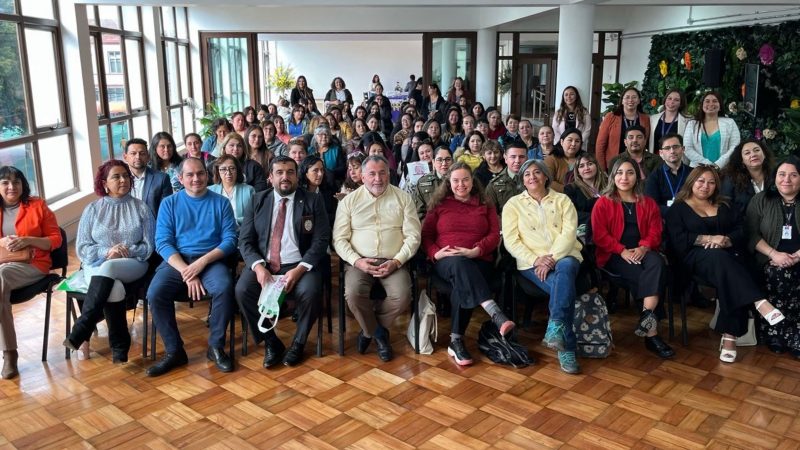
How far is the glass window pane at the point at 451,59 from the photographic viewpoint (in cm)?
1359

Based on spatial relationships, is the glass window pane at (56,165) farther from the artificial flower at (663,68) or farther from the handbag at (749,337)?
the artificial flower at (663,68)

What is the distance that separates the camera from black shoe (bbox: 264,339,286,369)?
141 inches

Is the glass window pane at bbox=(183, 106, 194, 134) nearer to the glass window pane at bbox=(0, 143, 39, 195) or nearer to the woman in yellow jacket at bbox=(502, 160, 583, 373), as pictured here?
the glass window pane at bbox=(0, 143, 39, 195)

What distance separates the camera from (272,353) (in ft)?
11.8

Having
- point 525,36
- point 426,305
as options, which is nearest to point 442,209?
point 426,305

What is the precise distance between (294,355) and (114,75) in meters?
6.71

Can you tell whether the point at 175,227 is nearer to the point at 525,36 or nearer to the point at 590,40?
the point at 590,40

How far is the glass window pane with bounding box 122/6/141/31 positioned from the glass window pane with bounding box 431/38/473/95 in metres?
6.17

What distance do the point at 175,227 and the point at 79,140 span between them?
4.10 metres

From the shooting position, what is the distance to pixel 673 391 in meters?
3.25

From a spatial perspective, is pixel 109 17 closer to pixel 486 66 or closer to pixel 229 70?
pixel 229 70

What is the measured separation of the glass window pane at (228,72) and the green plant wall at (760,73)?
832cm

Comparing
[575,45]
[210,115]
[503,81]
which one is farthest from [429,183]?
[503,81]

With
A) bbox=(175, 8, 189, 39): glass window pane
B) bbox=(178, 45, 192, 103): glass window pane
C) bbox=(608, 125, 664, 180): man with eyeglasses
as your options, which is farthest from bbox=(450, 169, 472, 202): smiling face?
bbox=(175, 8, 189, 39): glass window pane
